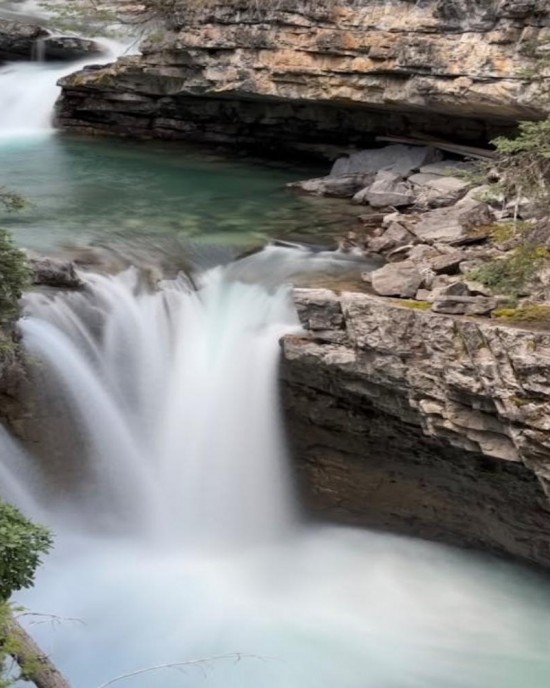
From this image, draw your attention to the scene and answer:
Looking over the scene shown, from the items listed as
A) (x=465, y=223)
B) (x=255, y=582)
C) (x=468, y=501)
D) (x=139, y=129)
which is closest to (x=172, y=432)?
(x=255, y=582)

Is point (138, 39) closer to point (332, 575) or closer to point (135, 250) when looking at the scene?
point (135, 250)

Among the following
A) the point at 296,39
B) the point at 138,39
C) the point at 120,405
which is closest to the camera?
the point at 120,405

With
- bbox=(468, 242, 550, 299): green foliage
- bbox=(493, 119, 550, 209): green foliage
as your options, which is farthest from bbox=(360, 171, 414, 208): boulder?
bbox=(468, 242, 550, 299): green foliage

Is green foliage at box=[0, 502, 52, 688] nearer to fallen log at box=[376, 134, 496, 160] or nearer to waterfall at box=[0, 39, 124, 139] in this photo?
fallen log at box=[376, 134, 496, 160]

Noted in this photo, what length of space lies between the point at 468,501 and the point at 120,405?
4004mm

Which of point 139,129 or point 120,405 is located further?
point 139,129

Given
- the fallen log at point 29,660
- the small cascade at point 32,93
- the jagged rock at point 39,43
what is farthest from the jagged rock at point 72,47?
the fallen log at point 29,660

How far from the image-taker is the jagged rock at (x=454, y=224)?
39.2 ft

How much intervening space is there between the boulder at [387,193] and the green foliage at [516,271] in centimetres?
590

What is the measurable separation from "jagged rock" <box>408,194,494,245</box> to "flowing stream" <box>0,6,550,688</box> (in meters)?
2.64

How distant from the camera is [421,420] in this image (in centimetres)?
898

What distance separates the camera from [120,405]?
9.95 m

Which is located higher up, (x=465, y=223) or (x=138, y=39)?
(x=138, y=39)

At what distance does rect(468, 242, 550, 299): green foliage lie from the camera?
9.12 metres
